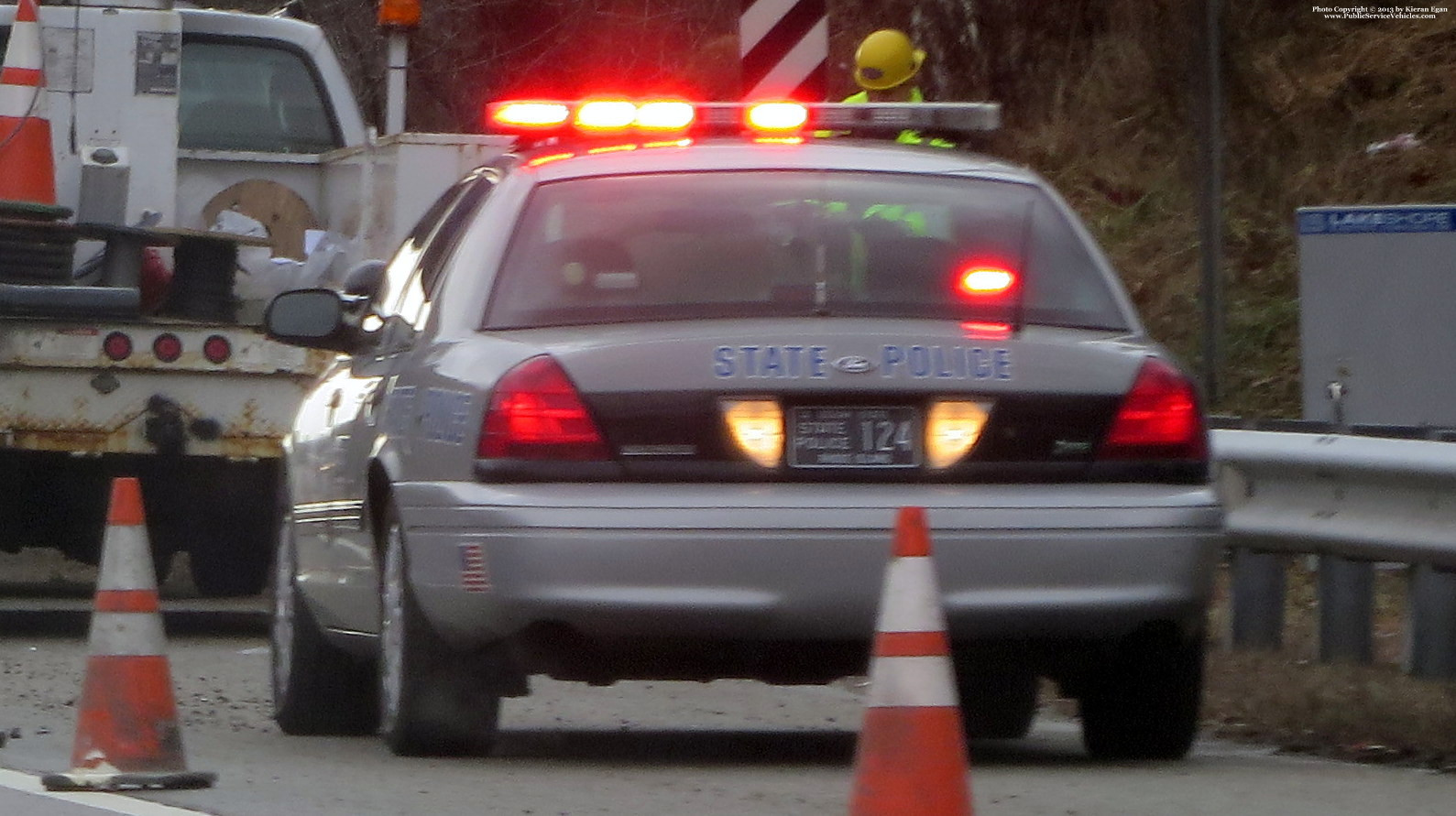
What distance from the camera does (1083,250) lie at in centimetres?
780

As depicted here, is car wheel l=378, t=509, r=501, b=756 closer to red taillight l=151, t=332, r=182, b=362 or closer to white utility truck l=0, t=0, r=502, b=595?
white utility truck l=0, t=0, r=502, b=595

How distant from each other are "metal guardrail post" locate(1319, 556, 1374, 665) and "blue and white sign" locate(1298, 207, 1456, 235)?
80.4 inches

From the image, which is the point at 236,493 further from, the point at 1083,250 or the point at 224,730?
the point at 1083,250

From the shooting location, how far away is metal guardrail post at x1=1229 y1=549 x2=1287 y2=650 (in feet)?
33.6

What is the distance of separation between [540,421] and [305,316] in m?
1.55

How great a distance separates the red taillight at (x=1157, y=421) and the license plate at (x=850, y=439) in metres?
0.45

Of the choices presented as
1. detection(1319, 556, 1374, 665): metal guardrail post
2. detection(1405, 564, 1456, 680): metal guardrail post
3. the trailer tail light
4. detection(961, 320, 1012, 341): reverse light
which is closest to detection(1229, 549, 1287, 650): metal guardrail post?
detection(1319, 556, 1374, 665): metal guardrail post

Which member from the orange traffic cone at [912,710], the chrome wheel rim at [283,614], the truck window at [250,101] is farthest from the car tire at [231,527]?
the orange traffic cone at [912,710]

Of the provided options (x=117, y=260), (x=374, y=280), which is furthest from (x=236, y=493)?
(x=374, y=280)

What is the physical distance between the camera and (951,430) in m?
7.24

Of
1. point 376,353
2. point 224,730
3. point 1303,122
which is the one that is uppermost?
point 1303,122

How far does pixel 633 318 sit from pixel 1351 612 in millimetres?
3200

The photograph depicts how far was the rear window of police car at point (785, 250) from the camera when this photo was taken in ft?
24.7

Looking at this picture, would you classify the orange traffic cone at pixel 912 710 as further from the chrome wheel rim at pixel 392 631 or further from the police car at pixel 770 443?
the chrome wheel rim at pixel 392 631
